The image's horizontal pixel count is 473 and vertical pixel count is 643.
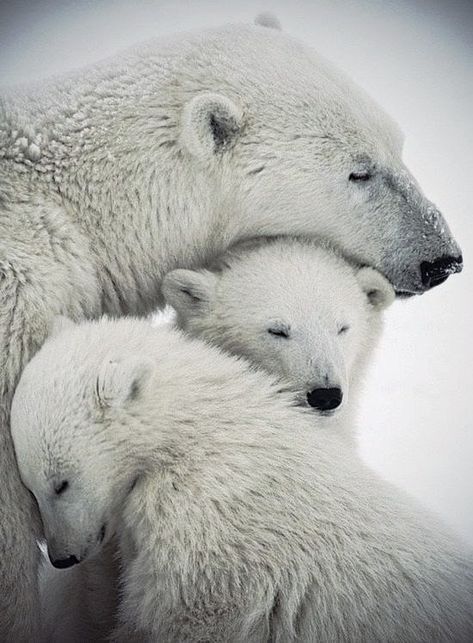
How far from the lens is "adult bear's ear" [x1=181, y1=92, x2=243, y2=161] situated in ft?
9.82

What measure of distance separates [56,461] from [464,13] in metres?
2.12

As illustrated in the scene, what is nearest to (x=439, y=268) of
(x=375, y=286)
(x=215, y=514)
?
(x=375, y=286)

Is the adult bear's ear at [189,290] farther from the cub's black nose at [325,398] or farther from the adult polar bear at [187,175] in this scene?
the cub's black nose at [325,398]

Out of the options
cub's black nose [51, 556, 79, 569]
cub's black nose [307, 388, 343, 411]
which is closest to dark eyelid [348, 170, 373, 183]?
cub's black nose [307, 388, 343, 411]

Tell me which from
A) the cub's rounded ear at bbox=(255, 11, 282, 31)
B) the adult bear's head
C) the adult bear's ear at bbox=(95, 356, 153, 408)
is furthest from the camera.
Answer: the cub's rounded ear at bbox=(255, 11, 282, 31)

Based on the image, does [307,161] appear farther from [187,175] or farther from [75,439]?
[75,439]

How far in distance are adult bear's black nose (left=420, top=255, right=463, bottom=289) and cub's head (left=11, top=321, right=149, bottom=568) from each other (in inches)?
43.6

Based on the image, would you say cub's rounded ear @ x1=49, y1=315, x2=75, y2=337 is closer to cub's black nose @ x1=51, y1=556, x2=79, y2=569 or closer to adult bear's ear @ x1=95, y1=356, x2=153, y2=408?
adult bear's ear @ x1=95, y1=356, x2=153, y2=408

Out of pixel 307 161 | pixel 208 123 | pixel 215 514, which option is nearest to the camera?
pixel 215 514

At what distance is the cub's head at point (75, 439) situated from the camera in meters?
2.56

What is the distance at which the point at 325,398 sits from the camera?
282 cm

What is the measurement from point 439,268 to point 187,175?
93 cm

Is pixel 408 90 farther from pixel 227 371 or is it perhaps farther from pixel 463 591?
pixel 463 591

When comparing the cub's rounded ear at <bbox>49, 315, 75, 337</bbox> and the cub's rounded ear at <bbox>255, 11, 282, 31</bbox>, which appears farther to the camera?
the cub's rounded ear at <bbox>255, 11, 282, 31</bbox>
